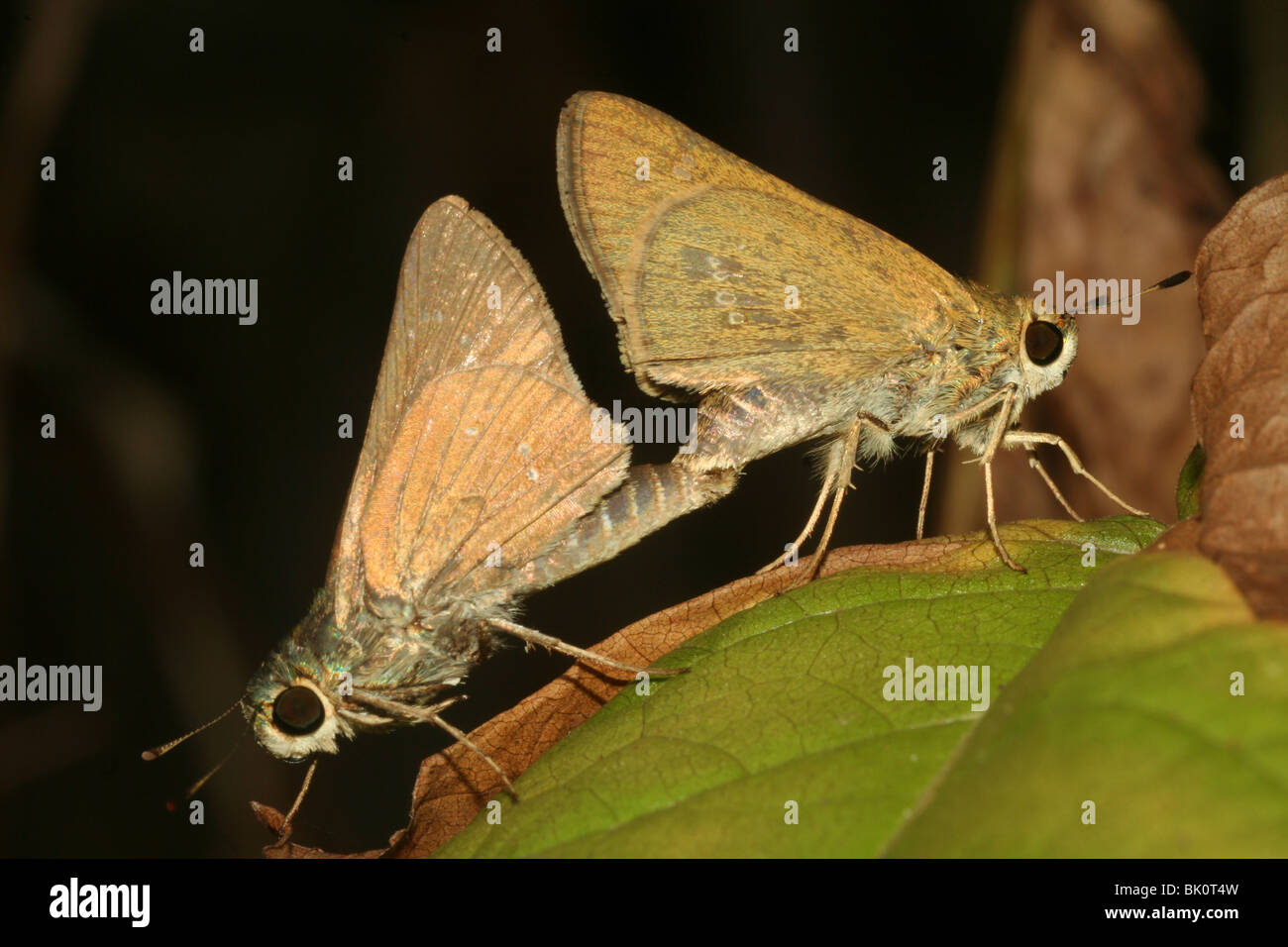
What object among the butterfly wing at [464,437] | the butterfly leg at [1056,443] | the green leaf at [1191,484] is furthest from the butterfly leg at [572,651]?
the butterfly leg at [1056,443]

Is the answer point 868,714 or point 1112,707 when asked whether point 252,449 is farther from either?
point 1112,707

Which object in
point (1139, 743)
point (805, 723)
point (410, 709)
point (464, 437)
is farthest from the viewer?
point (464, 437)

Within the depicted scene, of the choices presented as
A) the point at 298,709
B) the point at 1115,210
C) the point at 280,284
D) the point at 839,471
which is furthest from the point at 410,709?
the point at 280,284

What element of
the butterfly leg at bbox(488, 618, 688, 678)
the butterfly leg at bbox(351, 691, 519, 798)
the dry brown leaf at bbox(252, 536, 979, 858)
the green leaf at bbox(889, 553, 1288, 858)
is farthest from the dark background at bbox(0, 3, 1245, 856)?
the green leaf at bbox(889, 553, 1288, 858)

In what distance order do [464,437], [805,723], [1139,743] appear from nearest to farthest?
[1139,743] → [805,723] → [464,437]

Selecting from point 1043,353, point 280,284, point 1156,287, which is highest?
point 280,284

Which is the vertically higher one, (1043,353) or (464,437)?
(1043,353)

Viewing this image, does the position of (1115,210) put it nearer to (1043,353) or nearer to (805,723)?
(1043,353)
